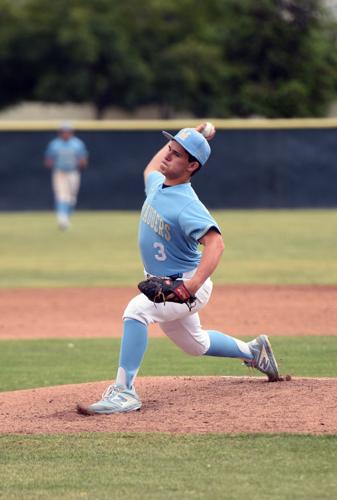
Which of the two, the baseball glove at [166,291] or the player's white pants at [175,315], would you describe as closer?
the baseball glove at [166,291]

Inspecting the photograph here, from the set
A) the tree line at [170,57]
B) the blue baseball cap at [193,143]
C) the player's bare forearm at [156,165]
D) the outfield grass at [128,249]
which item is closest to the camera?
the blue baseball cap at [193,143]

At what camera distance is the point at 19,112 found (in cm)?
4197

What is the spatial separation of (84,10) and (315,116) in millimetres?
9087

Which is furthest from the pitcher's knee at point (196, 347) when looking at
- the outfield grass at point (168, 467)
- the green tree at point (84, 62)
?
the green tree at point (84, 62)

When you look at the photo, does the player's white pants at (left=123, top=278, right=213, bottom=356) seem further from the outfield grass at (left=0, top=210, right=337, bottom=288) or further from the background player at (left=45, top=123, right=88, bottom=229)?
the background player at (left=45, top=123, right=88, bottom=229)

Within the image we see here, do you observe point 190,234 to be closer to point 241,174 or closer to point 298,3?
point 241,174

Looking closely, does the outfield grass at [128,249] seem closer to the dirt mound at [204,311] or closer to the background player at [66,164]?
the background player at [66,164]

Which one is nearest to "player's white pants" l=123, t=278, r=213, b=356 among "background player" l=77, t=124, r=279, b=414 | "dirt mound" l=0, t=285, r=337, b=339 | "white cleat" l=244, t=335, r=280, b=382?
"background player" l=77, t=124, r=279, b=414

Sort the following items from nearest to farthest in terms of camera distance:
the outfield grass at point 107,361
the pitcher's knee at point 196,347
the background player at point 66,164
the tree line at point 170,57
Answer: the pitcher's knee at point 196,347 < the outfield grass at point 107,361 < the background player at point 66,164 < the tree line at point 170,57

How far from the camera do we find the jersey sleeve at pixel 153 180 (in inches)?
263

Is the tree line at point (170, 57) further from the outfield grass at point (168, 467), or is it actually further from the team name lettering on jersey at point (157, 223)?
the outfield grass at point (168, 467)

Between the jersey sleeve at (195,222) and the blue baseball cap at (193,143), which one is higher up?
the blue baseball cap at (193,143)

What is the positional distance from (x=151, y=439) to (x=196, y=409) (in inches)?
24.4

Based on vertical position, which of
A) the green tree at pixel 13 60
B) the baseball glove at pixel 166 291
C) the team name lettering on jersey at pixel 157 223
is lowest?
the baseball glove at pixel 166 291
